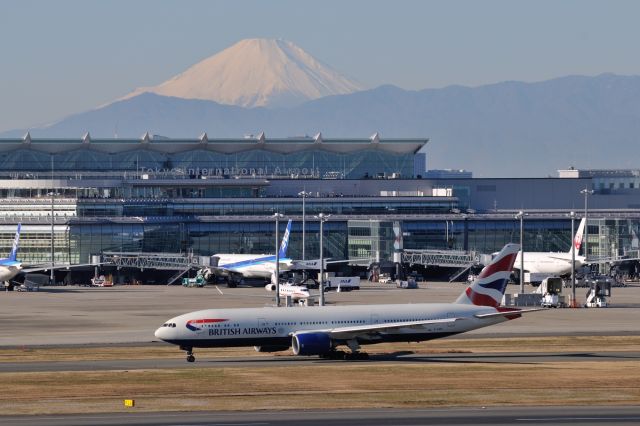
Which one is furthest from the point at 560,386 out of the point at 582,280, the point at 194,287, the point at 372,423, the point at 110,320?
the point at 194,287

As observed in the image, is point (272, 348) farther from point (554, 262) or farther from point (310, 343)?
point (554, 262)

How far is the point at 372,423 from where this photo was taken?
→ 194ft

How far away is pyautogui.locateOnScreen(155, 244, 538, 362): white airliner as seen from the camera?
85.8 m

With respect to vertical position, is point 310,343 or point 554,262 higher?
point 554,262

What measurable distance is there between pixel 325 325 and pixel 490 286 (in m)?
11.4

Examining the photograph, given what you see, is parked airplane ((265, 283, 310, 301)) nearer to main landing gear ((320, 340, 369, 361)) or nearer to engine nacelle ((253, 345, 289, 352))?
main landing gear ((320, 340, 369, 361))

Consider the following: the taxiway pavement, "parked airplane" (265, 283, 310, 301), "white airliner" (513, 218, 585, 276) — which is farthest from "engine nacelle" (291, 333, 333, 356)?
"white airliner" (513, 218, 585, 276)

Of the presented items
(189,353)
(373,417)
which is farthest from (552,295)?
(373,417)

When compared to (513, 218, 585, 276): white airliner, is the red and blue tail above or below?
below

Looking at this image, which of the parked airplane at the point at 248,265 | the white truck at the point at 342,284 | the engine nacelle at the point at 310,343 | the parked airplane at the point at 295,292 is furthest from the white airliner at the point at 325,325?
the parked airplane at the point at 248,265

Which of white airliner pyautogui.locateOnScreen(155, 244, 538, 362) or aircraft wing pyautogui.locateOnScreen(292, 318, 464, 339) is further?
aircraft wing pyautogui.locateOnScreen(292, 318, 464, 339)

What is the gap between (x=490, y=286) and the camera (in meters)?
92.0

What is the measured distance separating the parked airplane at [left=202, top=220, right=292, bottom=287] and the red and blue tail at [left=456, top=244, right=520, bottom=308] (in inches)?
3538

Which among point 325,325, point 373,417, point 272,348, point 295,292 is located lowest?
point 373,417
